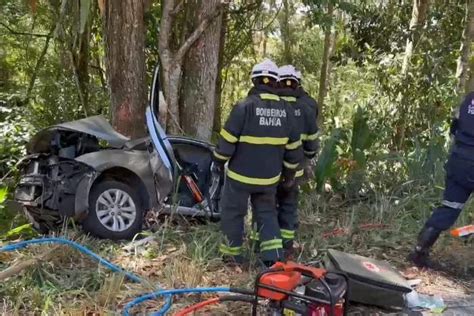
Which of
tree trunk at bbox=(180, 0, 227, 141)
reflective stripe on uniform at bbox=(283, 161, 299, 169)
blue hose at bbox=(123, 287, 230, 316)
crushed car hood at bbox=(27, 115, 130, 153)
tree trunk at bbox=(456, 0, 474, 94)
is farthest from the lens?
tree trunk at bbox=(456, 0, 474, 94)

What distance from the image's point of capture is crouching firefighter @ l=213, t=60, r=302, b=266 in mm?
4543

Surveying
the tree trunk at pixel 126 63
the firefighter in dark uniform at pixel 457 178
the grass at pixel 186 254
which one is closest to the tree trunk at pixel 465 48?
the grass at pixel 186 254

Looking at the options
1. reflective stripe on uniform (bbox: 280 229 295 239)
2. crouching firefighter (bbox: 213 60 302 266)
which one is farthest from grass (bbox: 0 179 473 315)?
crouching firefighter (bbox: 213 60 302 266)

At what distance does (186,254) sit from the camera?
16.2 feet

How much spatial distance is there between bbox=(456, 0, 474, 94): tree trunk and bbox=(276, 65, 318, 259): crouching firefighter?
496 centimetres

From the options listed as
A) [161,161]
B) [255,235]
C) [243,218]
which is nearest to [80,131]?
[161,161]

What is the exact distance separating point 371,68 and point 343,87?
698 cm

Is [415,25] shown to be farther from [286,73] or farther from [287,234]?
[287,234]

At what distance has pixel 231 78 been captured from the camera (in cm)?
1664

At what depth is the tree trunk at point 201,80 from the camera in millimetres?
7168

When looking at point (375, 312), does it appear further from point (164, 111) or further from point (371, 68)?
point (371, 68)

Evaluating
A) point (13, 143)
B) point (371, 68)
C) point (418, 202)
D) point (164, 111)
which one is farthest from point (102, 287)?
point (371, 68)

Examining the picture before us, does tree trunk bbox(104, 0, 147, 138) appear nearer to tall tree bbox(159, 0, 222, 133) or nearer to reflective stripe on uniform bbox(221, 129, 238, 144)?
tall tree bbox(159, 0, 222, 133)

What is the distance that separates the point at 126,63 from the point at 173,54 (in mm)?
613
